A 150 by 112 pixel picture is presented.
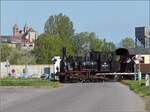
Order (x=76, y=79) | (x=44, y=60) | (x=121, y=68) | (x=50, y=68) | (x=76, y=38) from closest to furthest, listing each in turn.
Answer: (x=76, y=79)
(x=121, y=68)
(x=50, y=68)
(x=44, y=60)
(x=76, y=38)

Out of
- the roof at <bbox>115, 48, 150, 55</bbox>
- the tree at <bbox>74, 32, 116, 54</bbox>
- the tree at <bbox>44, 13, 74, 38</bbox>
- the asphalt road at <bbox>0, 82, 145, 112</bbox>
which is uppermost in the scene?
the tree at <bbox>44, 13, 74, 38</bbox>

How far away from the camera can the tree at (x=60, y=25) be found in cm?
14725

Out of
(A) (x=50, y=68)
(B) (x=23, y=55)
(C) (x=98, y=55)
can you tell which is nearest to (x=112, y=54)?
(C) (x=98, y=55)

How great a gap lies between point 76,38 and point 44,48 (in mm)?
25297

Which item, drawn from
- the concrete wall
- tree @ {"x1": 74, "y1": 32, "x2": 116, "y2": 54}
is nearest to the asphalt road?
the concrete wall

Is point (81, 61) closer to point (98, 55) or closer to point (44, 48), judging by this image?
point (98, 55)

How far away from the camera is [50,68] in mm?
94250

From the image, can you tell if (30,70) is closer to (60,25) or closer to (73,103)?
(60,25)

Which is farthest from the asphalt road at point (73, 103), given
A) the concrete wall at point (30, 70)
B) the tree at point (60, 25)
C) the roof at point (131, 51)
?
the tree at point (60, 25)

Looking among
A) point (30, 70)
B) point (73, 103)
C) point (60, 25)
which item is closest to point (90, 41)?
point (60, 25)

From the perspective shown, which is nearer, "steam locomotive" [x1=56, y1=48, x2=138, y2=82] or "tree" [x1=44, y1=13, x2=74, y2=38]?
"steam locomotive" [x1=56, y1=48, x2=138, y2=82]

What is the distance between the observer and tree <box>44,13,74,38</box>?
147 meters

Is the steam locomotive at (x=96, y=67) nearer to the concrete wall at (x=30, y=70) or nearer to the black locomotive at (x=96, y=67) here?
the black locomotive at (x=96, y=67)

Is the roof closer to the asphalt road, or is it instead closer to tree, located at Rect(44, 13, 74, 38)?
the asphalt road
